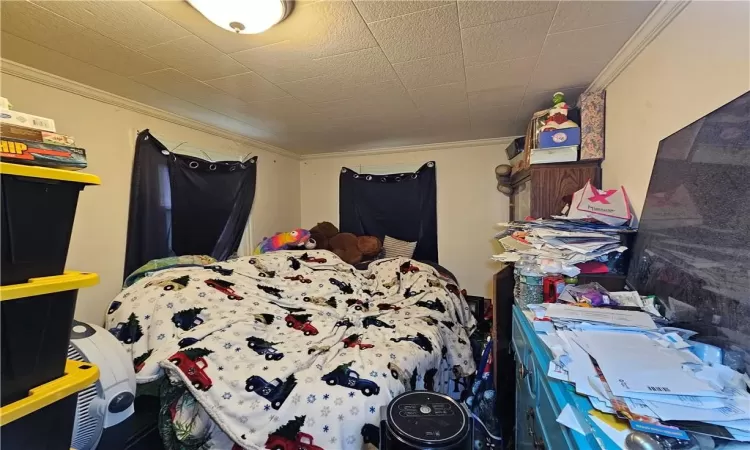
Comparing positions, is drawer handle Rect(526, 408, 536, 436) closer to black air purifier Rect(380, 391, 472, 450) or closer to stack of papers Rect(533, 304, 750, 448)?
black air purifier Rect(380, 391, 472, 450)

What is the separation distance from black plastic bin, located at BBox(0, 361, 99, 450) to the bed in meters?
0.66

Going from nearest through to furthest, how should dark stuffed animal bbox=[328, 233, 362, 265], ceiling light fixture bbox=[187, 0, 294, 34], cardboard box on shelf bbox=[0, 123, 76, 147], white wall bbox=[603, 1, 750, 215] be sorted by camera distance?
cardboard box on shelf bbox=[0, 123, 76, 147] → white wall bbox=[603, 1, 750, 215] → ceiling light fixture bbox=[187, 0, 294, 34] → dark stuffed animal bbox=[328, 233, 362, 265]

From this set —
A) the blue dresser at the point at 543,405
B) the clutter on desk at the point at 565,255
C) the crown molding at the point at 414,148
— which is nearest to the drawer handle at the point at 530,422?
the blue dresser at the point at 543,405

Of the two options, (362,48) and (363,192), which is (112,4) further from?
(363,192)

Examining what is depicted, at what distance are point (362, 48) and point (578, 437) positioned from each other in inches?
62.6

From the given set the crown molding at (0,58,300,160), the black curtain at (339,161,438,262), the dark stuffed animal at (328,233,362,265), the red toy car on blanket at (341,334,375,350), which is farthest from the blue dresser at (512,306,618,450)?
the crown molding at (0,58,300,160)

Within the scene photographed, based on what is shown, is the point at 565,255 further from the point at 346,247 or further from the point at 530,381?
the point at 346,247

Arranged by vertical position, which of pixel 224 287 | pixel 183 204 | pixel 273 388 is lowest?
pixel 273 388

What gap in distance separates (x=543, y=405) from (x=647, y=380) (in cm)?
31

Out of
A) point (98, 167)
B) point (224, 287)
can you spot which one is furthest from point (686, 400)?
point (98, 167)

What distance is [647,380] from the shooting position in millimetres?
633

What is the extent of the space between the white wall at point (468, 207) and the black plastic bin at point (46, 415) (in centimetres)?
329

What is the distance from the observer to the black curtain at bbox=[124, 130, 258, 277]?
233 centimetres

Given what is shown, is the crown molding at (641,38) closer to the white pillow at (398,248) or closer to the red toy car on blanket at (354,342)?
the red toy car on blanket at (354,342)
